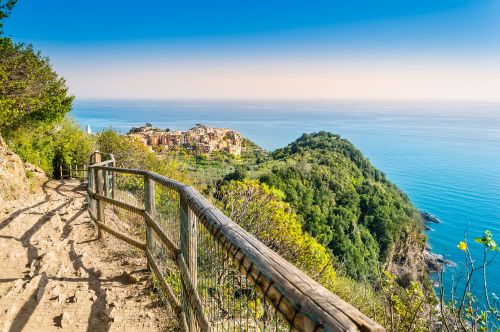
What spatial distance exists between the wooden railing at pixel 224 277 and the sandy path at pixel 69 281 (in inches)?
15.3

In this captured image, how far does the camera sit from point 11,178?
33.5 ft

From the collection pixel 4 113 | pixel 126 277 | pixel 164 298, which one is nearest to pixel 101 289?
pixel 126 277

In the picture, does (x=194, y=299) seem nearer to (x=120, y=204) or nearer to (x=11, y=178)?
(x=120, y=204)

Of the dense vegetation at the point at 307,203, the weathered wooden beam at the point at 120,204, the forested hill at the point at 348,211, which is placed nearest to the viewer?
the weathered wooden beam at the point at 120,204

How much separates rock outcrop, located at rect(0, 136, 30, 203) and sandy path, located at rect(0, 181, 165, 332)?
11.3 ft

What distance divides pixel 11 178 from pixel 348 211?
4072 cm

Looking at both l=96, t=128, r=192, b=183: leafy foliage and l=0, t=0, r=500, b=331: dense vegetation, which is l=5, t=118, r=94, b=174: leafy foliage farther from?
l=96, t=128, r=192, b=183: leafy foliage

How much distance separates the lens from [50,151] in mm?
18469

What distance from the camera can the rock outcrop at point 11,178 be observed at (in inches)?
379

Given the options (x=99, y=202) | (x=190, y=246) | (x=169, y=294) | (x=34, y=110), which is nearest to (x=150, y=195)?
(x=169, y=294)

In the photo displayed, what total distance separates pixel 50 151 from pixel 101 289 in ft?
56.9

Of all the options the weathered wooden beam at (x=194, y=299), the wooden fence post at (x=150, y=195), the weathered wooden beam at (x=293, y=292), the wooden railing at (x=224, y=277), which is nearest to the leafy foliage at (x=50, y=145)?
the wooden fence post at (x=150, y=195)

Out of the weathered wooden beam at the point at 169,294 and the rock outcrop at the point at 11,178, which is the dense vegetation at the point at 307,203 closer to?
the weathered wooden beam at the point at 169,294

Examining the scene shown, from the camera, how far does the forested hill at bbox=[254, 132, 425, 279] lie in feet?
123
